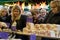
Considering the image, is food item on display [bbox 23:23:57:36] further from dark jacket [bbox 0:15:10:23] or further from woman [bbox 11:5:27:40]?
dark jacket [bbox 0:15:10:23]

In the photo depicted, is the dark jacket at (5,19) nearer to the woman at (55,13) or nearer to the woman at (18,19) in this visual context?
the woman at (18,19)

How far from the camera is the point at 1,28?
355cm

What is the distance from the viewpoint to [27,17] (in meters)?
3.36

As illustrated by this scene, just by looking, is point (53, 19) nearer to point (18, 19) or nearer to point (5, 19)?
point (18, 19)

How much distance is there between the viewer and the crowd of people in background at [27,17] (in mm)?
3213

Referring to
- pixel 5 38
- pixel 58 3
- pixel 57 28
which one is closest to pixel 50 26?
pixel 57 28

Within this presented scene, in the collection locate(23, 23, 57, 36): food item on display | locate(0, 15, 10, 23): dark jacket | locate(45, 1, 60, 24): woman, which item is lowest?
locate(23, 23, 57, 36): food item on display

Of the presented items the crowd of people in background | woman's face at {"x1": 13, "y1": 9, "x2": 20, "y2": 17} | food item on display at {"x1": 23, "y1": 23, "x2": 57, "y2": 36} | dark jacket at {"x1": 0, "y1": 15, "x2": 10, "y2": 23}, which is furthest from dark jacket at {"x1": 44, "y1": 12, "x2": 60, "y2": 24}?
dark jacket at {"x1": 0, "y1": 15, "x2": 10, "y2": 23}

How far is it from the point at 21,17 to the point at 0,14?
642mm

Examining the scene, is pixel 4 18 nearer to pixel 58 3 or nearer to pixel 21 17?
pixel 21 17

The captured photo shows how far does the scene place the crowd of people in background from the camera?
3.21 m

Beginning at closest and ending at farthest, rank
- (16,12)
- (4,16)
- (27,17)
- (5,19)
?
(27,17)
(16,12)
(5,19)
(4,16)

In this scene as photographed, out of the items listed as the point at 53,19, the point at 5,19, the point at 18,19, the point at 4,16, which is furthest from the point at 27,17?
the point at 4,16

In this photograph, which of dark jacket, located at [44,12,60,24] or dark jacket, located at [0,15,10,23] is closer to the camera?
dark jacket, located at [44,12,60,24]
